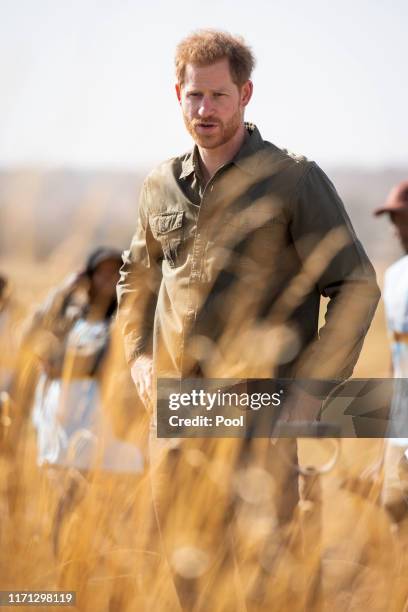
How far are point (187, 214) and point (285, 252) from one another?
0.76ft

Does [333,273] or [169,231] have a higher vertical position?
[169,231]

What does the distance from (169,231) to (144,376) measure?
331mm

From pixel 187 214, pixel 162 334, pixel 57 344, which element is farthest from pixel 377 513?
pixel 57 344

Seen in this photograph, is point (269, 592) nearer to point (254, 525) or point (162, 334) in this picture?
point (254, 525)

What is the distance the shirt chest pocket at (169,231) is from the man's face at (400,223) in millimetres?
994

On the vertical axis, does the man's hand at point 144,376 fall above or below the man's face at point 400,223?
below

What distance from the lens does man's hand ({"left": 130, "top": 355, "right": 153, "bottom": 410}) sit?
2.06m

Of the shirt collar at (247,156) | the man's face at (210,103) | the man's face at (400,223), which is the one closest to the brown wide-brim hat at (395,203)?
the man's face at (400,223)

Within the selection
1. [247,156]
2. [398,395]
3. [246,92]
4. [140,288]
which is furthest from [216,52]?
[398,395]

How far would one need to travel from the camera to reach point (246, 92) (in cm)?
200

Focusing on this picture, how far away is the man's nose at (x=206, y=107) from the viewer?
1928 mm

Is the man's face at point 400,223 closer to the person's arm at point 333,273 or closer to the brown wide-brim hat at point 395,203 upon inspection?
the brown wide-brim hat at point 395,203

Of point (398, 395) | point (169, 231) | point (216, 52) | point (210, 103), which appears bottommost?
point (398, 395)

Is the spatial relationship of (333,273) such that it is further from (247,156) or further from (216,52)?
(216,52)
